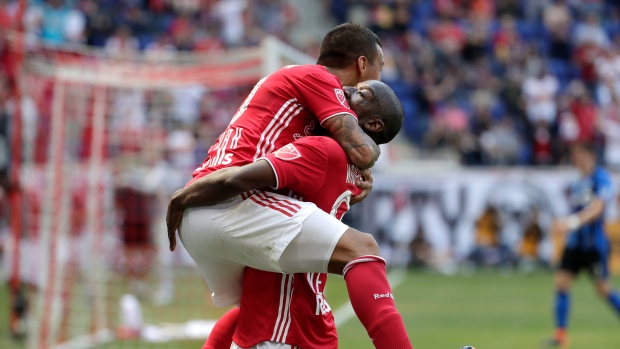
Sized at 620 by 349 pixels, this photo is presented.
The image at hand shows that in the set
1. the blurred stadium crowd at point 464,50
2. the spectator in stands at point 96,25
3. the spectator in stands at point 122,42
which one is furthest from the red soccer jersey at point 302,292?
the spectator in stands at point 96,25

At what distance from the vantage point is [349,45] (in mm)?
4945

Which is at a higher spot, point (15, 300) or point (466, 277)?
point (15, 300)

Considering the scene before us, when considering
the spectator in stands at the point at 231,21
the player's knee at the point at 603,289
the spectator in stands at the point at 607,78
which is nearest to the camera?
the player's knee at the point at 603,289

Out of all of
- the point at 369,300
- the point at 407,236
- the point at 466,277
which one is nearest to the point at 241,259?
the point at 369,300

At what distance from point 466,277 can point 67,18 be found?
971cm

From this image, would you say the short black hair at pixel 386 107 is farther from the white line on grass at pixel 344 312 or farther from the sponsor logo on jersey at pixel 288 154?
the white line on grass at pixel 344 312

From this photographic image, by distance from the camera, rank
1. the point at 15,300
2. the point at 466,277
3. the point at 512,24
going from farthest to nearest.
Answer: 1. the point at 512,24
2. the point at 466,277
3. the point at 15,300

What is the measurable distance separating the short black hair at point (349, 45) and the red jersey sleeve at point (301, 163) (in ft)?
1.89

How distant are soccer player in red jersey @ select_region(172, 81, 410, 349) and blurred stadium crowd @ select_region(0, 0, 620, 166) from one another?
15.2 m

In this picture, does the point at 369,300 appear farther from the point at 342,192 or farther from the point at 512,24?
the point at 512,24

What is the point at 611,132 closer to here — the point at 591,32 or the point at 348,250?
the point at 591,32

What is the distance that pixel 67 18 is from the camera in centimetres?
2025

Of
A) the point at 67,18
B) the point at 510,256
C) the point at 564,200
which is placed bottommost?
the point at 510,256

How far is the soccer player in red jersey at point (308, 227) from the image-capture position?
14.5 ft
